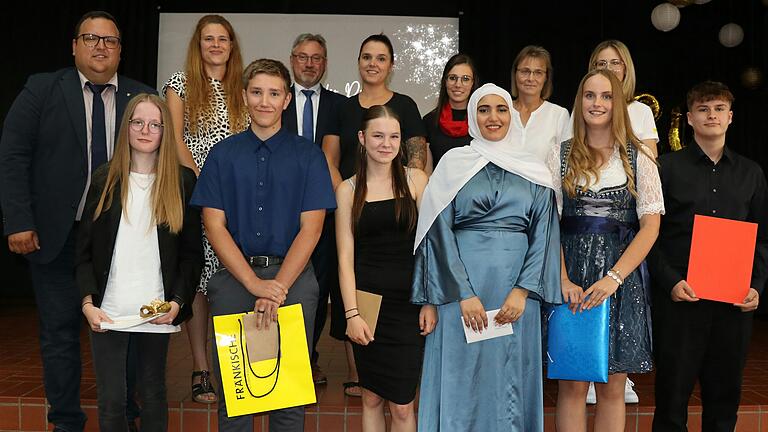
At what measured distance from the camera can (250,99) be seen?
2.75 m

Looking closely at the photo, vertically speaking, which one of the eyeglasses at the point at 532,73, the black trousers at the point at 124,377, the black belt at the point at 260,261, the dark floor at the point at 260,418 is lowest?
the dark floor at the point at 260,418

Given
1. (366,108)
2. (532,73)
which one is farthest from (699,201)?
(366,108)

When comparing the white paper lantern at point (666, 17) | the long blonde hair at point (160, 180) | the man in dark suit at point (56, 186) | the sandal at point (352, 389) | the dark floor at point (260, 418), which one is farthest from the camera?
the white paper lantern at point (666, 17)

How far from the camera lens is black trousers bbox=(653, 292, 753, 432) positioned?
9.32 feet

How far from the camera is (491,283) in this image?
268cm

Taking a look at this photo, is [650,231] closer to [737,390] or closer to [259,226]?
[737,390]

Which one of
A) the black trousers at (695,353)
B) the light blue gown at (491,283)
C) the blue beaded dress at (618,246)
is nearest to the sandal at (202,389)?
the light blue gown at (491,283)

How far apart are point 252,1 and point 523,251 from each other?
521 cm

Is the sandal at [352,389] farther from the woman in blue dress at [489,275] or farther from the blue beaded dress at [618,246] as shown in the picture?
the blue beaded dress at [618,246]

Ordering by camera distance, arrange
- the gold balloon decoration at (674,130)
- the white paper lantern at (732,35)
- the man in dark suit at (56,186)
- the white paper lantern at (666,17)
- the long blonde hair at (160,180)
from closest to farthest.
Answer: the long blonde hair at (160,180) < the man in dark suit at (56,186) < the gold balloon decoration at (674,130) < the white paper lantern at (666,17) < the white paper lantern at (732,35)

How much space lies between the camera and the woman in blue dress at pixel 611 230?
2756 mm

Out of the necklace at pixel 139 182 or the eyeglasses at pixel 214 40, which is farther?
the eyeglasses at pixel 214 40

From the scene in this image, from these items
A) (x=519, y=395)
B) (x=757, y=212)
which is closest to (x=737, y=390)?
(x=757, y=212)

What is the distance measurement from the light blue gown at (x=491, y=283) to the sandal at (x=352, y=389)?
2.73 feet
